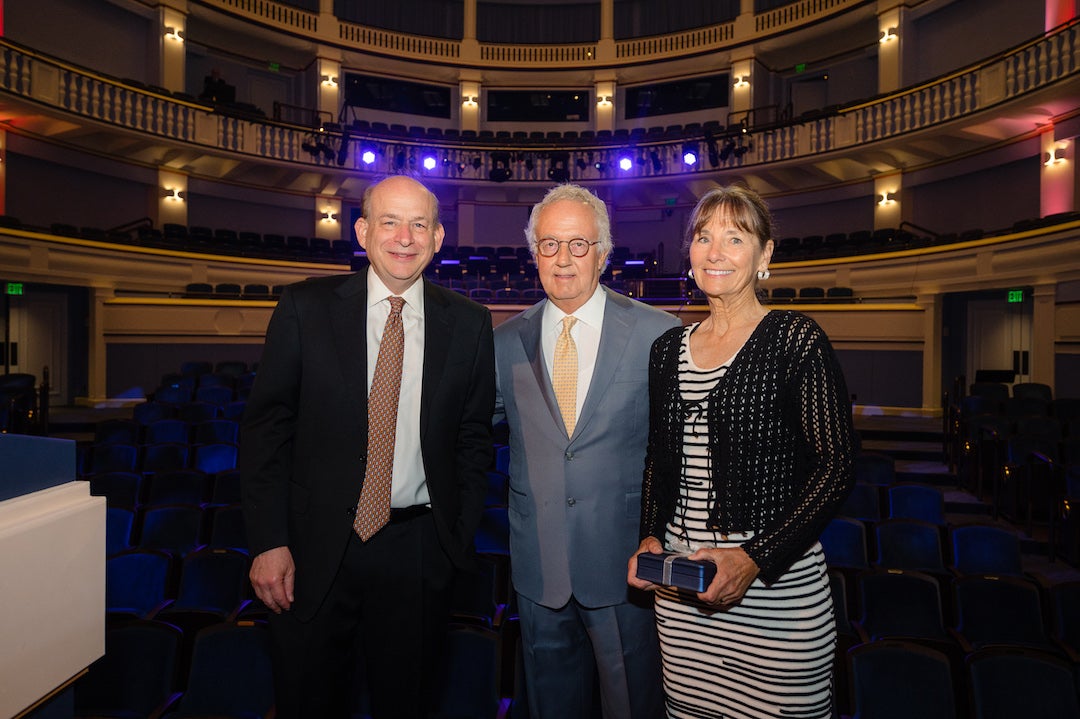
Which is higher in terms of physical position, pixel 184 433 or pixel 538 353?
pixel 538 353

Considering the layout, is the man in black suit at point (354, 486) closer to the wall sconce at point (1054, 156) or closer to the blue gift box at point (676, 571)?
the blue gift box at point (676, 571)

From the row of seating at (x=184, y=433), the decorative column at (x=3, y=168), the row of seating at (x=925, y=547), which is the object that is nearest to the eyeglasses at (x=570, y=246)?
the row of seating at (x=925, y=547)

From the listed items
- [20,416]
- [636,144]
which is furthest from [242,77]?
[20,416]

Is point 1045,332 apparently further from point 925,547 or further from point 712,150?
point 712,150

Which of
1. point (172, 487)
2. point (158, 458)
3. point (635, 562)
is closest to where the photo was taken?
point (635, 562)

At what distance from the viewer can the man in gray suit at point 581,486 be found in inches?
64.1

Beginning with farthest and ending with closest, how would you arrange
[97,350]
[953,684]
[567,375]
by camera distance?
1. [97,350]
2. [953,684]
3. [567,375]

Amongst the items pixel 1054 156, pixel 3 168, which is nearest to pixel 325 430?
pixel 1054 156

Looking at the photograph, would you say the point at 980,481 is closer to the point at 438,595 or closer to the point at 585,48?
the point at 438,595

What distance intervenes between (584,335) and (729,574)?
27.9 inches

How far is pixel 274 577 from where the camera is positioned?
5.19 feet

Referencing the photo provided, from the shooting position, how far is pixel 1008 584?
9.92 feet

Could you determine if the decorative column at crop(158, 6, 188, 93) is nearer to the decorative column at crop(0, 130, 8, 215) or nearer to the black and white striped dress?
the decorative column at crop(0, 130, 8, 215)

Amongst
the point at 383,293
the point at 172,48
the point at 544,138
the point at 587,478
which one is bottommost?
the point at 587,478
